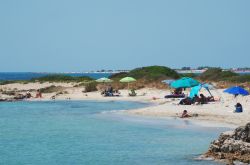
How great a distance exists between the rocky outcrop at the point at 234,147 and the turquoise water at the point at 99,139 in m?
0.74

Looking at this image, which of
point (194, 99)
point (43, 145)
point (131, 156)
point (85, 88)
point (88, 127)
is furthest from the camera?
point (85, 88)

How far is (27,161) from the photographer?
1833 cm

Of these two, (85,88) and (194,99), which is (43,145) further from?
(85,88)

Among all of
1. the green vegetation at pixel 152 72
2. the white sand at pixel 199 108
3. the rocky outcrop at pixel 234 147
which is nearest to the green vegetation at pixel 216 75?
the green vegetation at pixel 152 72

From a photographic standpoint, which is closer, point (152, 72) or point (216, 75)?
point (216, 75)

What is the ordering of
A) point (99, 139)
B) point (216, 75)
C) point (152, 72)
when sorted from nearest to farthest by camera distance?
point (99, 139) → point (216, 75) → point (152, 72)

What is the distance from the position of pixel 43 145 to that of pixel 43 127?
678cm

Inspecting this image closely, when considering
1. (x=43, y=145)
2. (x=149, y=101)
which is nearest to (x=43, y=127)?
(x=43, y=145)

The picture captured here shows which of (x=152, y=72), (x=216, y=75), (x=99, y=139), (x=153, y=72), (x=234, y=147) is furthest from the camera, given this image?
(x=152, y=72)

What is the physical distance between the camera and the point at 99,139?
77.1ft

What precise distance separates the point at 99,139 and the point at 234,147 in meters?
7.75

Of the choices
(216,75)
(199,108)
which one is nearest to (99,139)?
(199,108)

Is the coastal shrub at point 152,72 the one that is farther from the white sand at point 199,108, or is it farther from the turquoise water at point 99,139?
the turquoise water at point 99,139

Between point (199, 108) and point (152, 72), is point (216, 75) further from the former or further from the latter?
point (199, 108)
